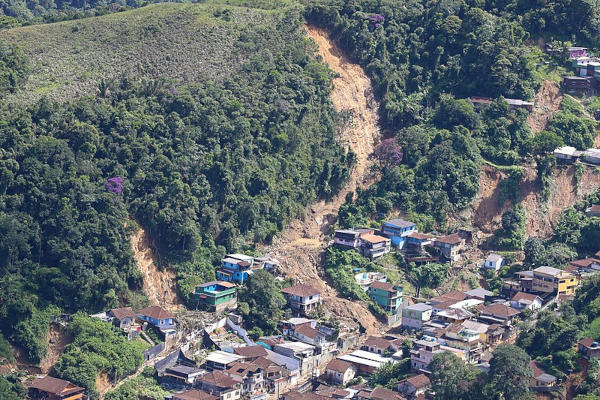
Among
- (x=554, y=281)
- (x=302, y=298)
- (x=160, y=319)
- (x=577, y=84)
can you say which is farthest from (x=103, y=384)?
(x=577, y=84)

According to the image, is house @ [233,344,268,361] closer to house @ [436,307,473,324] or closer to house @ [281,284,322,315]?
house @ [281,284,322,315]

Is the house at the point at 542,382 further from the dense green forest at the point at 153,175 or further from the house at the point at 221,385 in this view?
the dense green forest at the point at 153,175

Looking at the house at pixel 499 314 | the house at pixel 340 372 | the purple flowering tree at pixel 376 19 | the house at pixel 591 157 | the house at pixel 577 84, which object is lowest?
the house at pixel 340 372

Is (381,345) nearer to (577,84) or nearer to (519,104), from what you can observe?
(519,104)

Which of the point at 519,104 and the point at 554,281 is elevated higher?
the point at 519,104

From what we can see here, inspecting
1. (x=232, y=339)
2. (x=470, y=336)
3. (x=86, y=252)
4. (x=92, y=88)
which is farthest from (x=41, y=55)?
(x=470, y=336)

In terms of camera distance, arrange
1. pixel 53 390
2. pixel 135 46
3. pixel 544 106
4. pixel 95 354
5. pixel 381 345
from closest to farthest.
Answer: pixel 53 390, pixel 95 354, pixel 381 345, pixel 135 46, pixel 544 106

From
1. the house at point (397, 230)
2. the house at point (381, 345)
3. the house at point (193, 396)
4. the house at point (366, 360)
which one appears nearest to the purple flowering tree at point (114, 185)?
the house at point (193, 396)
